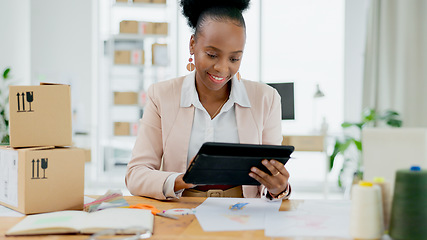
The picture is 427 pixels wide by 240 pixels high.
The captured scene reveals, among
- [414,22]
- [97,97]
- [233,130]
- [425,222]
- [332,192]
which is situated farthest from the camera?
[97,97]

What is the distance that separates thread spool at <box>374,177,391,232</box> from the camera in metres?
0.80

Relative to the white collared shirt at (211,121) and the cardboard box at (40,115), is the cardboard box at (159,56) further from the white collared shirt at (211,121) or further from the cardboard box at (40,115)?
the cardboard box at (40,115)

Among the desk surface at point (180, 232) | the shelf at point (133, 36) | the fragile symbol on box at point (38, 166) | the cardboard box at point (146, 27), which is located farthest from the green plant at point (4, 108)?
the desk surface at point (180, 232)

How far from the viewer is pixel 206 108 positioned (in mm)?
1523

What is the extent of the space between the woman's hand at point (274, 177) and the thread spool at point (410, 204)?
14.5 inches

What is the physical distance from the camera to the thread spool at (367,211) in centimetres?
76

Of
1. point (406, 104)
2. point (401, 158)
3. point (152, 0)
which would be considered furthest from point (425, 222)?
point (152, 0)

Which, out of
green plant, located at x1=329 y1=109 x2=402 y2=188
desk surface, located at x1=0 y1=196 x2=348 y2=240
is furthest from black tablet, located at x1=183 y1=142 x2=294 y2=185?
green plant, located at x1=329 y1=109 x2=402 y2=188

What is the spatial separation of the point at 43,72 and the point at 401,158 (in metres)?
4.64

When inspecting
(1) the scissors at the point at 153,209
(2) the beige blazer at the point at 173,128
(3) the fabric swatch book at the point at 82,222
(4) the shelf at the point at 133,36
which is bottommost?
(1) the scissors at the point at 153,209

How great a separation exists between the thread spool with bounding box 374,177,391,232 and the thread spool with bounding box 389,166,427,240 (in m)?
0.03

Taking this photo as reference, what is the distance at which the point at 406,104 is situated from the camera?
3.90 metres

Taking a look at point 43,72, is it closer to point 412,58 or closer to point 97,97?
point 97,97

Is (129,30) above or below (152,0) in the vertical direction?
below
